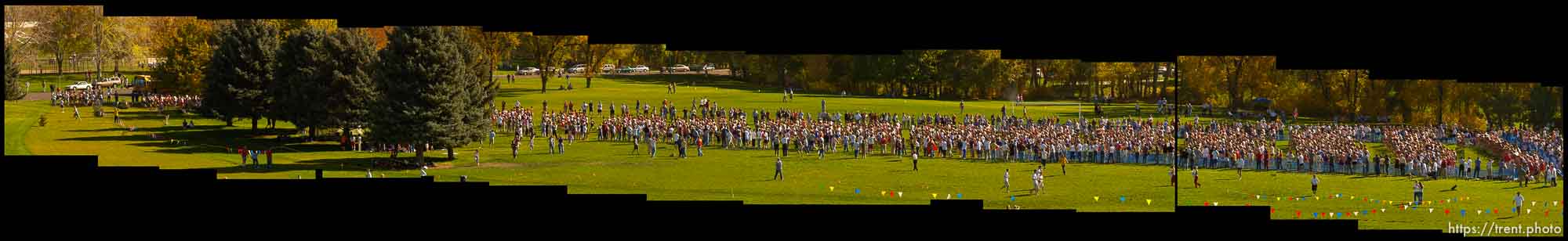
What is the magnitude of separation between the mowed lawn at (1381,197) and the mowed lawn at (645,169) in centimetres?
184

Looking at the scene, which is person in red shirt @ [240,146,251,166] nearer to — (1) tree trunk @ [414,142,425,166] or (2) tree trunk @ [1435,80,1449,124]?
(1) tree trunk @ [414,142,425,166]

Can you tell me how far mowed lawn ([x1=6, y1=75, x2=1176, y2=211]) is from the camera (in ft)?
124

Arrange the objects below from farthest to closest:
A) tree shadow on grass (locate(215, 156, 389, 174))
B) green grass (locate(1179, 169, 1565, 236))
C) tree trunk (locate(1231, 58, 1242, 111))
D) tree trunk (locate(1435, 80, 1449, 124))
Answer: tree trunk (locate(1231, 58, 1242, 111)), tree shadow on grass (locate(215, 156, 389, 174)), tree trunk (locate(1435, 80, 1449, 124)), green grass (locate(1179, 169, 1565, 236))

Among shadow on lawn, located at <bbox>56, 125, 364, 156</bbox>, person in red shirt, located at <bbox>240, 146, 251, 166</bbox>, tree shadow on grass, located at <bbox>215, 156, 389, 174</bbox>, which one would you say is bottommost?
tree shadow on grass, located at <bbox>215, 156, 389, 174</bbox>

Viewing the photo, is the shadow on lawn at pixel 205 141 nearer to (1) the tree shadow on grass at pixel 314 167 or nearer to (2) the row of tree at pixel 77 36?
(2) the row of tree at pixel 77 36

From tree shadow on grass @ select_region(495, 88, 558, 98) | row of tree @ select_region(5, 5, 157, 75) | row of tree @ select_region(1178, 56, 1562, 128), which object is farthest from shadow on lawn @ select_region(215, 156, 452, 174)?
tree shadow on grass @ select_region(495, 88, 558, 98)

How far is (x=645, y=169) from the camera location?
4516cm

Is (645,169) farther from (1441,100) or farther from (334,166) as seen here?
(1441,100)

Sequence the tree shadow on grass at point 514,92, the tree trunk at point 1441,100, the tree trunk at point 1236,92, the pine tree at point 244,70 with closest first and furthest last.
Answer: the tree trunk at point 1441,100, the tree trunk at point 1236,92, the pine tree at point 244,70, the tree shadow on grass at point 514,92

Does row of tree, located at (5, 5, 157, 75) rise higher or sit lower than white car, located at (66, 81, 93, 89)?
higher

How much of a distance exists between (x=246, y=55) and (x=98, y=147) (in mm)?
11680

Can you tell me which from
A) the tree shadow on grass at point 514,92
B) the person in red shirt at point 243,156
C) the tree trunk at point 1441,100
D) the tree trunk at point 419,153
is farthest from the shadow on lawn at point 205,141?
the tree trunk at point 1441,100

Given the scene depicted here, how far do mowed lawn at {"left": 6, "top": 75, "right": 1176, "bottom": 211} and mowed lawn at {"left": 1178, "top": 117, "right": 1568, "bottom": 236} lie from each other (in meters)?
1.84

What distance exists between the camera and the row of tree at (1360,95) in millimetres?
36031
